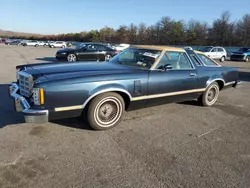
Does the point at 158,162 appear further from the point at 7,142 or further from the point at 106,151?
the point at 7,142

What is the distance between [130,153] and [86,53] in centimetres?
1307

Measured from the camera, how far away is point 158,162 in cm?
312

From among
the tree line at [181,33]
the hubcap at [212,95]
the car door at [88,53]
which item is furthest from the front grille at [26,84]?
the tree line at [181,33]

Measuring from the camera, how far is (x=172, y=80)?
480 cm

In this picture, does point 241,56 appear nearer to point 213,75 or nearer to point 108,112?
point 213,75

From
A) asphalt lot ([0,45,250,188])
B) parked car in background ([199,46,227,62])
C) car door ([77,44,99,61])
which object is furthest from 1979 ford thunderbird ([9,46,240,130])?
parked car in background ([199,46,227,62])

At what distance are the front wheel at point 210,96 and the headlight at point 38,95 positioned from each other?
3.89m

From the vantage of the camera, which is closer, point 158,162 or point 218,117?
point 158,162

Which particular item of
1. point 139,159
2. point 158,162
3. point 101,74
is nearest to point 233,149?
point 158,162

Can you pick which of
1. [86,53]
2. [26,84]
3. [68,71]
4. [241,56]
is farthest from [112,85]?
[241,56]

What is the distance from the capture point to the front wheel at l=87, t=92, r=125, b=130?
390 cm

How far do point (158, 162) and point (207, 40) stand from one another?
6803 centimetres

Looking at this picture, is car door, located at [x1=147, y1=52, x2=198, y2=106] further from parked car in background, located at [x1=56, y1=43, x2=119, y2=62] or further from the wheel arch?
parked car in background, located at [x1=56, y1=43, x2=119, y2=62]

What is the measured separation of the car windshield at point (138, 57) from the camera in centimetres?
474
